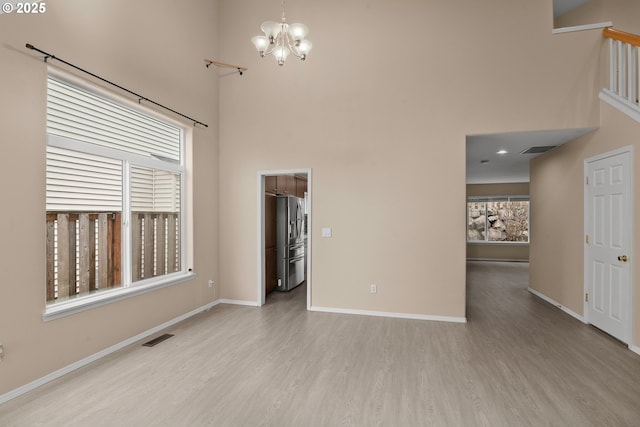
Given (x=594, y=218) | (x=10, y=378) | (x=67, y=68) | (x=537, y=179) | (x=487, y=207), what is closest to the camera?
(x=10, y=378)

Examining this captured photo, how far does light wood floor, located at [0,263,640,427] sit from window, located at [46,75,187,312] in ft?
2.66

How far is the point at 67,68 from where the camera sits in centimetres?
270

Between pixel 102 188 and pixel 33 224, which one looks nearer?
pixel 33 224

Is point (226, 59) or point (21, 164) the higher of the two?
point (226, 59)

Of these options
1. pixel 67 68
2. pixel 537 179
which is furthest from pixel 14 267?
pixel 537 179

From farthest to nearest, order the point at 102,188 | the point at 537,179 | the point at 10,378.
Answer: the point at 537,179, the point at 102,188, the point at 10,378

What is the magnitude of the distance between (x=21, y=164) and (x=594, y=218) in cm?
590

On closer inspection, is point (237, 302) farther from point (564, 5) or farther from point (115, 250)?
point (564, 5)

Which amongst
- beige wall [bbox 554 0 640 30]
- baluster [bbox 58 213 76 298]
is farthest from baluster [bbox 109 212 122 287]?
beige wall [bbox 554 0 640 30]

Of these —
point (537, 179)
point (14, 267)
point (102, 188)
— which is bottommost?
point (14, 267)

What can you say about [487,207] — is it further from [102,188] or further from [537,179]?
[102,188]

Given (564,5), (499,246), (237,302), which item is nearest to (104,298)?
(237,302)

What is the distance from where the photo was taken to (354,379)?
259cm

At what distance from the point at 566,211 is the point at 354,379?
403 cm
